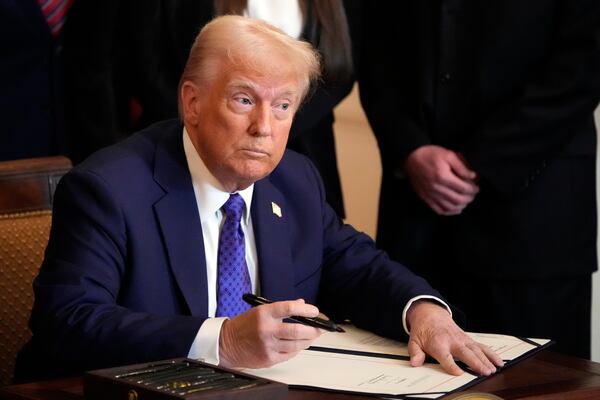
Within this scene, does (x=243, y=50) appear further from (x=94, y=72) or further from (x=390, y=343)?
(x=94, y=72)

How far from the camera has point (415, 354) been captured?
2480 millimetres

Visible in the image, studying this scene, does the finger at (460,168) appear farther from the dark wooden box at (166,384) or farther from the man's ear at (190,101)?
the dark wooden box at (166,384)

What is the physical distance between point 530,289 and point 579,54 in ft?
2.49

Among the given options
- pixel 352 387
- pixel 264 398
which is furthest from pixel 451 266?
pixel 264 398

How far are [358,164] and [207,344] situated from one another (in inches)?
165

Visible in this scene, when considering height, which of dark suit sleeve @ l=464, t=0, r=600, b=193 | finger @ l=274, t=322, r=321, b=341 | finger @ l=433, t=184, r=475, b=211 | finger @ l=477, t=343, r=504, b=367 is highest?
dark suit sleeve @ l=464, t=0, r=600, b=193

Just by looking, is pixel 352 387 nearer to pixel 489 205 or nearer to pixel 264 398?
pixel 264 398

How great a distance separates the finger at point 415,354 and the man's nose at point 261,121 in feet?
1.84

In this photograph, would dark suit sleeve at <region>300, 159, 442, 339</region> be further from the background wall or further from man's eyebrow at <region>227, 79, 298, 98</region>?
the background wall

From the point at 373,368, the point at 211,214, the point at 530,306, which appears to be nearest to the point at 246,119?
the point at 211,214

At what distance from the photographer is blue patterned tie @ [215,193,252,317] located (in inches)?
107

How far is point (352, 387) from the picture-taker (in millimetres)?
2248

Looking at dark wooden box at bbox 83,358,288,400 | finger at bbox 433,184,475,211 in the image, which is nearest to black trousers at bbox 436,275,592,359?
finger at bbox 433,184,475,211

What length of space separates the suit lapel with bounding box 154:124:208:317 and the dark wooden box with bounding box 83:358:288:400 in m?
0.54
